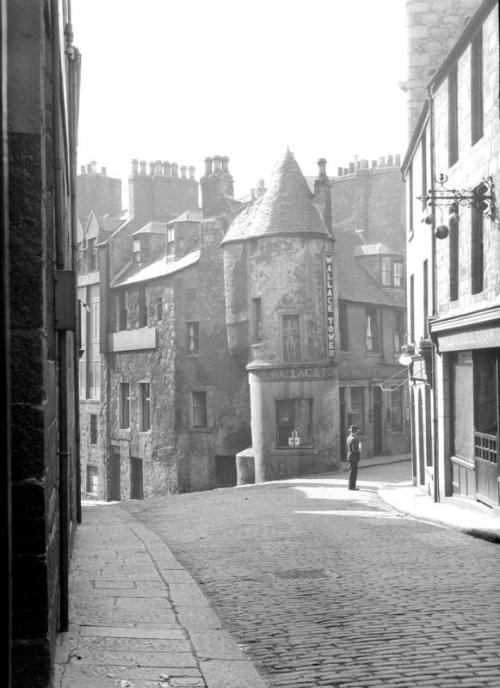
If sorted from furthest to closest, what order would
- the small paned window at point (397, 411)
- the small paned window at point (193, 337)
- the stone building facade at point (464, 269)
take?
1. the small paned window at point (397, 411)
2. the small paned window at point (193, 337)
3. the stone building facade at point (464, 269)

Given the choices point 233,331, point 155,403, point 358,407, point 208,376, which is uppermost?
point 233,331

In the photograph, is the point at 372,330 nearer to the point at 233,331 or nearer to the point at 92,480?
the point at 233,331

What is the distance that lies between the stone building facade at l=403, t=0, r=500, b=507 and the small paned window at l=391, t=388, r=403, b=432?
14496mm

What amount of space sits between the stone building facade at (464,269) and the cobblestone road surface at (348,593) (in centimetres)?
217

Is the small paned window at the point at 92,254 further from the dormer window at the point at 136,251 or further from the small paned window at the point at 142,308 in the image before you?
the small paned window at the point at 142,308

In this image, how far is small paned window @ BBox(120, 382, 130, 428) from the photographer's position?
35.9m

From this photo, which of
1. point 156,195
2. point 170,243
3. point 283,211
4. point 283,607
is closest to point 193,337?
point 170,243

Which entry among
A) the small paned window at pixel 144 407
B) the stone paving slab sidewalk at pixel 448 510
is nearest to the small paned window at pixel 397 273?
the small paned window at pixel 144 407

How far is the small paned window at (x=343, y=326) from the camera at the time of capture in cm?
3350

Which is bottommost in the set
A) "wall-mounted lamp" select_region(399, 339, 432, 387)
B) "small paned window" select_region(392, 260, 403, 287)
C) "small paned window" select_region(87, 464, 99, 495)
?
"small paned window" select_region(87, 464, 99, 495)

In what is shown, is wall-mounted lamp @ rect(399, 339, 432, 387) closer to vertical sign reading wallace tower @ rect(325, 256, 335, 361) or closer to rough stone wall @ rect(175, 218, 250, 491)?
vertical sign reading wallace tower @ rect(325, 256, 335, 361)

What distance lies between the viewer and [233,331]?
1223 inches

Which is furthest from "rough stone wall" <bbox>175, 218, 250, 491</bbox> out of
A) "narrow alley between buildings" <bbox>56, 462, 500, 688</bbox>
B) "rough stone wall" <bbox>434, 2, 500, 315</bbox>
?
"narrow alley between buildings" <bbox>56, 462, 500, 688</bbox>

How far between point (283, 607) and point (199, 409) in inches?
964
